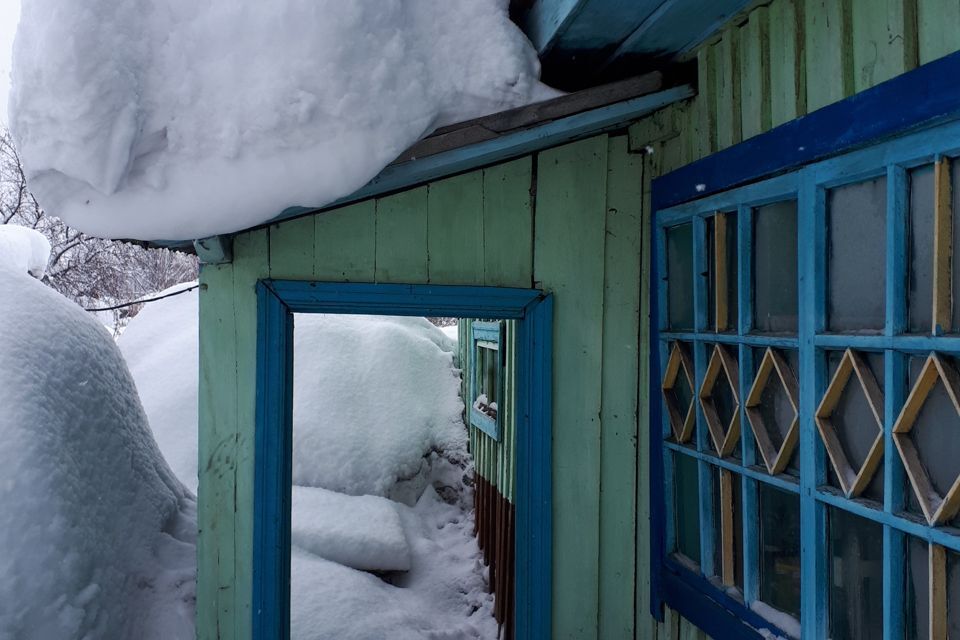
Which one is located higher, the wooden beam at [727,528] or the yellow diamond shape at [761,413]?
the yellow diamond shape at [761,413]

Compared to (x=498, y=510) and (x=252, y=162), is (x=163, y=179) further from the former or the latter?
(x=498, y=510)

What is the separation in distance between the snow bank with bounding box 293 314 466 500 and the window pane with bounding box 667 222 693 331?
404cm

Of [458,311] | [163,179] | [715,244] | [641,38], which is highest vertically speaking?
[641,38]

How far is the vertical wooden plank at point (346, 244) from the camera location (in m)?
2.28

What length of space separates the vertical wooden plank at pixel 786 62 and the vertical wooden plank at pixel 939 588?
40.1 inches

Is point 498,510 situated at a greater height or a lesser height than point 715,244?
lesser

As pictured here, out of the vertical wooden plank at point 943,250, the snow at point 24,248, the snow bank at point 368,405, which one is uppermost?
the snow at point 24,248

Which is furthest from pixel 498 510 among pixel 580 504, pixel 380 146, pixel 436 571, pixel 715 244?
pixel 380 146

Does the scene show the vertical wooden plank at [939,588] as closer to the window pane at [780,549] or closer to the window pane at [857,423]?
the window pane at [857,423]

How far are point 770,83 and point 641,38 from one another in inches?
14.8

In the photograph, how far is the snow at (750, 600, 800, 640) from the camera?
159cm

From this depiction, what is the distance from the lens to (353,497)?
5301mm

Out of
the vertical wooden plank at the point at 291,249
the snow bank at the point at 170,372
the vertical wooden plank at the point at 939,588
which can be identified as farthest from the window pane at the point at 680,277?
the snow bank at the point at 170,372

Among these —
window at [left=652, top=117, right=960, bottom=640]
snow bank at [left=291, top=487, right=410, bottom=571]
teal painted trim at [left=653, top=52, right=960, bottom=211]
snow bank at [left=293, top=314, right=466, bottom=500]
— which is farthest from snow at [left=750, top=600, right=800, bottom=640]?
snow bank at [left=293, top=314, right=466, bottom=500]
